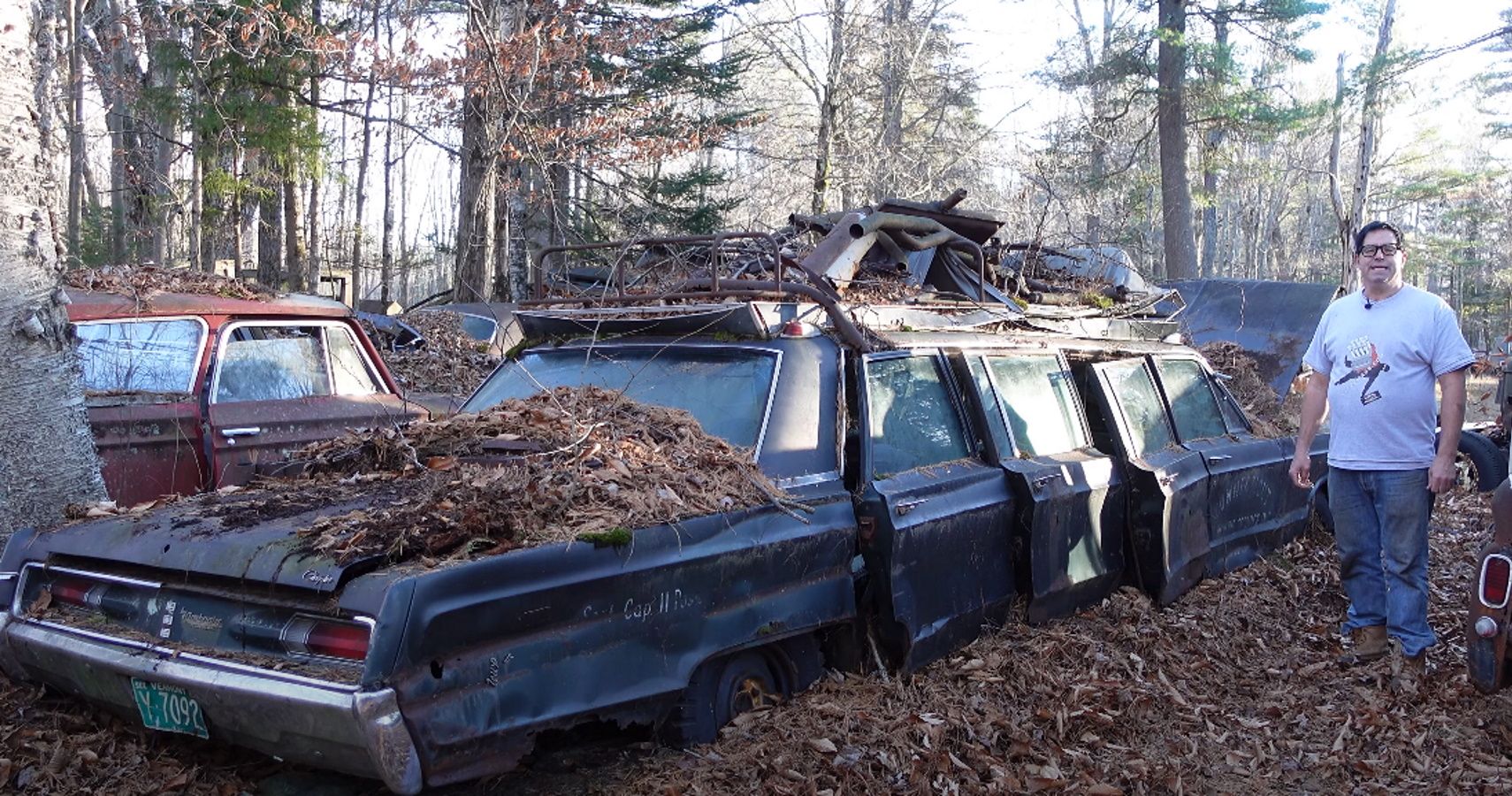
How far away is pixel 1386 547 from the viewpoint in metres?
4.89

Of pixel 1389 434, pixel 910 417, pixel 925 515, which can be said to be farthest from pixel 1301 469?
pixel 925 515

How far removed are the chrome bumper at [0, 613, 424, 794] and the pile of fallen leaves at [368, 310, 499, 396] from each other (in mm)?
7472

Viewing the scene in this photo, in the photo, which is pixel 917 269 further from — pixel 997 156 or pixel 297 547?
pixel 997 156

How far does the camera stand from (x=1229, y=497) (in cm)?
612

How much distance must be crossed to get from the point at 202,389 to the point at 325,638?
13.0 feet

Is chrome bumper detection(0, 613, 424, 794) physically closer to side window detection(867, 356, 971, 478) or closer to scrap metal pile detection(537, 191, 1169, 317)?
side window detection(867, 356, 971, 478)

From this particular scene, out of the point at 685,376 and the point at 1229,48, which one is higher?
the point at 1229,48

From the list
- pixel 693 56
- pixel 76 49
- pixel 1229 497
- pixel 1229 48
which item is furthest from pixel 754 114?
pixel 1229 497

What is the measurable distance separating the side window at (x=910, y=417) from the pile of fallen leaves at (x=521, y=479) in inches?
27.7

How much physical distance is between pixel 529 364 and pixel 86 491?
2.11m

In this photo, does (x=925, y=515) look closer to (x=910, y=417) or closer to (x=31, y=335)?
(x=910, y=417)

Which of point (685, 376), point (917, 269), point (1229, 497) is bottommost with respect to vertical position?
point (1229, 497)

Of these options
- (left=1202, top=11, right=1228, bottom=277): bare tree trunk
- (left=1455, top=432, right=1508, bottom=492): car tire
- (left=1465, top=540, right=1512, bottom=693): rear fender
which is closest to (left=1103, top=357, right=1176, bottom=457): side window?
(left=1465, top=540, right=1512, bottom=693): rear fender

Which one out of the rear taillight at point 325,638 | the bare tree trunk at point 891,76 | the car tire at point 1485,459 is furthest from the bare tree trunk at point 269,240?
the car tire at point 1485,459
